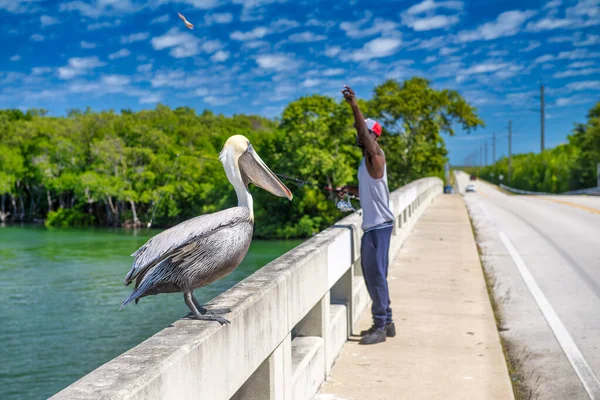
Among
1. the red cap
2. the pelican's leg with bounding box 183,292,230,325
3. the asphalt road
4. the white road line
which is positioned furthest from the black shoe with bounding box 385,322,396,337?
the pelican's leg with bounding box 183,292,230,325

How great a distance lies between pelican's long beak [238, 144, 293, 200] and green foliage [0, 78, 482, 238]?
1340 inches

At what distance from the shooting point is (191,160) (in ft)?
238

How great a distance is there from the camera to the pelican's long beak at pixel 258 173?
11.2 ft

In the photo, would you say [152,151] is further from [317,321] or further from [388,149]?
[317,321]

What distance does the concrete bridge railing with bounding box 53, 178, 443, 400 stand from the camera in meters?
2.38

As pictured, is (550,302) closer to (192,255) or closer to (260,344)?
(260,344)

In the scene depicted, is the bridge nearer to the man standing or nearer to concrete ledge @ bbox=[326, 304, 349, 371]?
concrete ledge @ bbox=[326, 304, 349, 371]

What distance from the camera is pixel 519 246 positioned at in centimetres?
1459

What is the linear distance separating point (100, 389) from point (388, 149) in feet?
180

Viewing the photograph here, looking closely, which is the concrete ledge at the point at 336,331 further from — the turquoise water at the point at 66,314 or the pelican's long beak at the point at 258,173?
the turquoise water at the point at 66,314

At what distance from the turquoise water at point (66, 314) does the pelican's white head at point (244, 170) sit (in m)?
15.2

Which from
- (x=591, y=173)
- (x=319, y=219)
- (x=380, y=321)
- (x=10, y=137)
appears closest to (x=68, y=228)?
(x=10, y=137)

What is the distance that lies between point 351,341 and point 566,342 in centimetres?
222

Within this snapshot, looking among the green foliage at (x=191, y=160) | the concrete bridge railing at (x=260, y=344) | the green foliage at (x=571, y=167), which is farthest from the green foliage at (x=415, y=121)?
the concrete bridge railing at (x=260, y=344)
